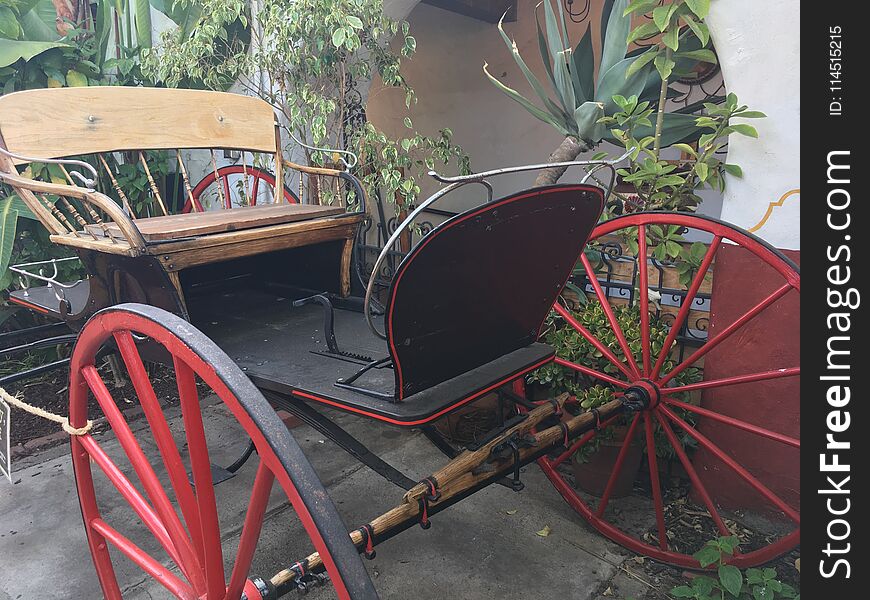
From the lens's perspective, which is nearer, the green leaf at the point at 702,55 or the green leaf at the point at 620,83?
the green leaf at the point at 702,55

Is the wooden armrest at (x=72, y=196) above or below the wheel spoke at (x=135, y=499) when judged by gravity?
above

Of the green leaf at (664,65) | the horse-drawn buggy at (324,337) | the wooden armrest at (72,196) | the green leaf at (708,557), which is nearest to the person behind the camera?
the horse-drawn buggy at (324,337)

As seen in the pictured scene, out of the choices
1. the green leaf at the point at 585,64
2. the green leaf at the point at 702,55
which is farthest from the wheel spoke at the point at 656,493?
the green leaf at the point at 585,64

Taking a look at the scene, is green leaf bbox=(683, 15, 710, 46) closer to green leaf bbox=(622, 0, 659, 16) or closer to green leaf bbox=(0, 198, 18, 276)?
green leaf bbox=(622, 0, 659, 16)

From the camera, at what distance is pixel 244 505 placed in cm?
266

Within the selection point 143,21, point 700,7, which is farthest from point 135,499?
point 143,21

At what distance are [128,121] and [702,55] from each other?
7.02ft

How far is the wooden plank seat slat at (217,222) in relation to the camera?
1.84 m

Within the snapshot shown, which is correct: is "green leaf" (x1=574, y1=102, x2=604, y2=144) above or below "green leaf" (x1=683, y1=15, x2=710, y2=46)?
below

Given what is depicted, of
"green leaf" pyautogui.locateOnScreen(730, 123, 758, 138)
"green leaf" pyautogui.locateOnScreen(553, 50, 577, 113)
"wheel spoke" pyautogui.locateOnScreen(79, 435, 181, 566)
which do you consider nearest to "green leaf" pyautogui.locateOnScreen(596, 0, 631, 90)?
"green leaf" pyautogui.locateOnScreen(553, 50, 577, 113)

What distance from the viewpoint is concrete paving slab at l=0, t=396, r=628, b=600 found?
7.12ft

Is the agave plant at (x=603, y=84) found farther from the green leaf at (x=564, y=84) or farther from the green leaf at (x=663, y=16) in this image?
the green leaf at (x=663, y=16)
